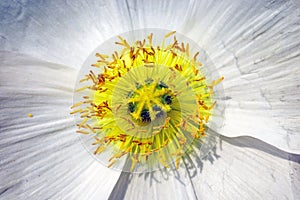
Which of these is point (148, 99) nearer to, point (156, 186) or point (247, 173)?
point (156, 186)

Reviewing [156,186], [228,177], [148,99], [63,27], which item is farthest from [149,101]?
[63,27]

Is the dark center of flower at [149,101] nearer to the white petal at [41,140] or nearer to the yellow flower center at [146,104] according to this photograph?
the yellow flower center at [146,104]

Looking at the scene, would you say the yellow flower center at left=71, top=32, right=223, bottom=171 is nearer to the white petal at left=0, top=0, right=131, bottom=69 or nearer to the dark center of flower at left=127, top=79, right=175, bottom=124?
the dark center of flower at left=127, top=79, right=175, bottom=124

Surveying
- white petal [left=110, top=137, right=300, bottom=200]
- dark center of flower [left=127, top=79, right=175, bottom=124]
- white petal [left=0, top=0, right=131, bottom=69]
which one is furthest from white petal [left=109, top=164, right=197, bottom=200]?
white petal [left=0, top=0, right=131, bottom=69]

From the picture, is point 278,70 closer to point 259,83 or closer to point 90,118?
point 259,83

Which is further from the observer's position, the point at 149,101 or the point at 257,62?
the point at 149,101

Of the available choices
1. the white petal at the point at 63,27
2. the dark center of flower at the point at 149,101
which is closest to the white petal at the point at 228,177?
the dark center of flower at the point at 149,101

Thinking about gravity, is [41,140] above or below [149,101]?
below

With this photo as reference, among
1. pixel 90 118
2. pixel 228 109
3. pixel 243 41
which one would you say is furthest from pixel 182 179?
pixel 243 41
